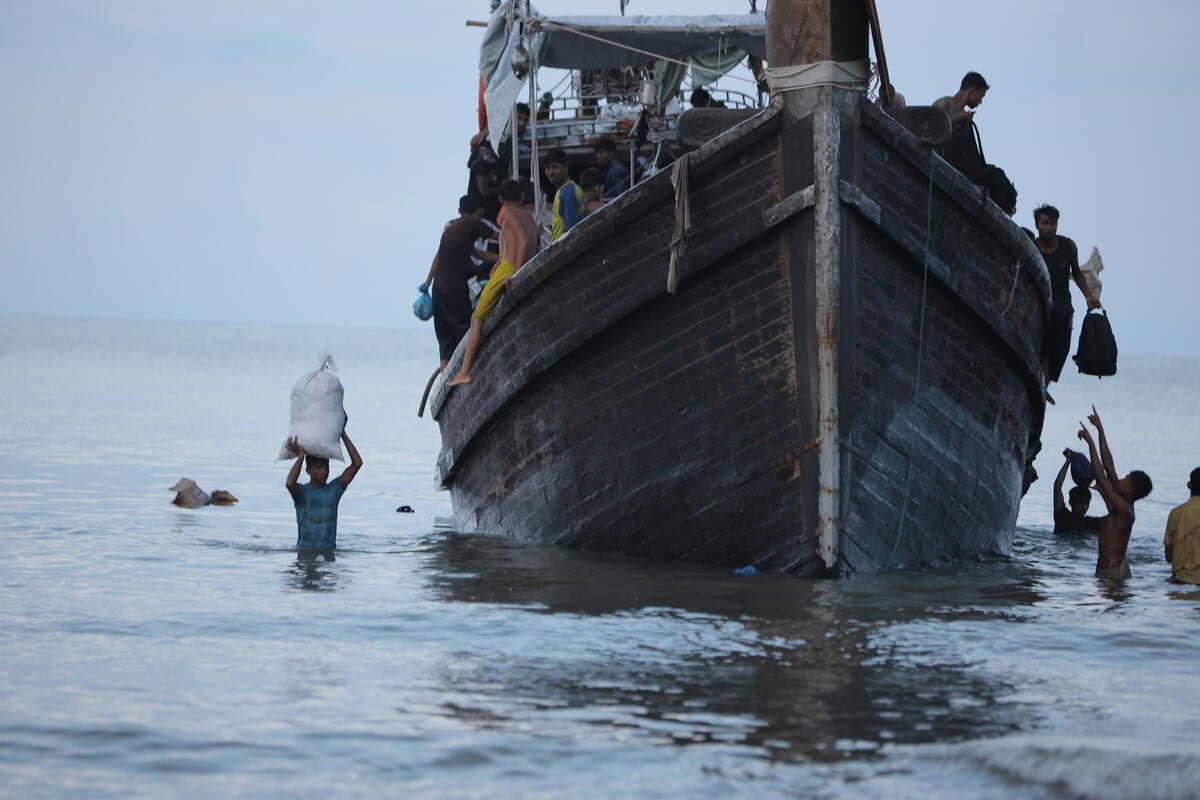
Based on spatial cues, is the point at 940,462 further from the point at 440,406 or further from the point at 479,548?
the point at 440,406

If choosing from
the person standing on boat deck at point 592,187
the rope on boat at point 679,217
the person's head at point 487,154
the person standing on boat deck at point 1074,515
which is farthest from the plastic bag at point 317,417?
the person standing on boat deck at point 1074,515

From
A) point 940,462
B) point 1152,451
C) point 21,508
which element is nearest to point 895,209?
point 940,462

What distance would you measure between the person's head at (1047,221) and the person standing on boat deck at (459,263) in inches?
148

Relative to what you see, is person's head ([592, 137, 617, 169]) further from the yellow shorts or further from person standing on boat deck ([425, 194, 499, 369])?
the yellow shorts

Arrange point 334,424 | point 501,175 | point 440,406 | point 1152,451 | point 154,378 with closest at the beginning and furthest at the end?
point 334,424, point 440,406, point 501,175, point 1152,451, point 154,378

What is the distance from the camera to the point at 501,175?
11977mm

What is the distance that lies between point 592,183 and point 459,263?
49.0 inches

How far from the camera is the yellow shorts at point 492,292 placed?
848cm

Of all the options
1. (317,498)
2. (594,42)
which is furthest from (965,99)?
(317,498)

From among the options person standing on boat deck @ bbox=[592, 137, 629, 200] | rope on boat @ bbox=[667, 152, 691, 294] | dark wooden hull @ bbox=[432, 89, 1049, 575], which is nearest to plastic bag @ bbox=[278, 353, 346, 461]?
dark wooden hull @ bbox=[432, 89, 1049, 575]

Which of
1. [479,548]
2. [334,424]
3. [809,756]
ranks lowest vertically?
[809,756]

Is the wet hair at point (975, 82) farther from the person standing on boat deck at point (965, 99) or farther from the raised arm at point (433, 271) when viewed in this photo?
the raised arm at point (433, 271)

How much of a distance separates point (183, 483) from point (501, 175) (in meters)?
3.85

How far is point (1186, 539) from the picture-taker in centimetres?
820
